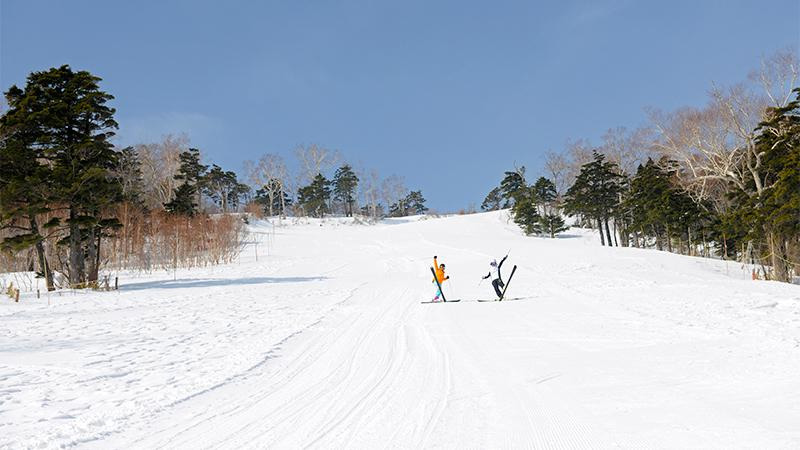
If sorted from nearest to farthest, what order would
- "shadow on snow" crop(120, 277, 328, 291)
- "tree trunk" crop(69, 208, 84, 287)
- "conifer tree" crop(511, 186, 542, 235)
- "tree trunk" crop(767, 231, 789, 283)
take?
"tree trunk" crop(69, 208, 84, 287), "shadow on snow" crop(120, 277, 328, 291), "tree trunk" crop(767, 231, 789, 283), "conifer tree" crop(511, 186, 542, 235)

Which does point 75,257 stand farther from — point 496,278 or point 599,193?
point 599,193

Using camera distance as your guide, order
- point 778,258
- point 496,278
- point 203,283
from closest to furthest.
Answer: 1. point 496,278
2. point 203,283
3. point 778,258

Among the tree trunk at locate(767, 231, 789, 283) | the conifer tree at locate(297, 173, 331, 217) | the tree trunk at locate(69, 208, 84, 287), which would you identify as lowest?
the tree trunk at locate(767, 231, 789, 283)

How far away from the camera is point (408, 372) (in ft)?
20.2

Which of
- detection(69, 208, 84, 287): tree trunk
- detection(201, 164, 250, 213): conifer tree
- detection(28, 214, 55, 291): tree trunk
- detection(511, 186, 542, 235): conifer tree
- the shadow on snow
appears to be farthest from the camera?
detection(201, 164, 250, 213): conifer tree

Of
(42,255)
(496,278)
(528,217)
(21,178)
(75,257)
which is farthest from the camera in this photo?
(528,217)

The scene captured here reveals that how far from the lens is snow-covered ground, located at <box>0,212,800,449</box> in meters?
4.04

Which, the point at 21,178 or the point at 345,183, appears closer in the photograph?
the point at 21,178

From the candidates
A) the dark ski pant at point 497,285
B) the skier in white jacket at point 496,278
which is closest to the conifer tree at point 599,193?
the skier in white jacket at point 496,278

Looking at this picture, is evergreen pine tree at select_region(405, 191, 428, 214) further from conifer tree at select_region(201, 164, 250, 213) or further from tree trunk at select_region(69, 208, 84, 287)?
tree trunk at select_region(69, 208, 84, 287)

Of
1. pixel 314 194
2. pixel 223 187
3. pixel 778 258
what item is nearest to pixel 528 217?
pixel 778 258

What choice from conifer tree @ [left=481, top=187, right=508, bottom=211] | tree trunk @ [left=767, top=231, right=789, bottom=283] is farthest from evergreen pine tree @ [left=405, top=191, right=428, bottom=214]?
tree trunk @ [left=767, top=231, right=789, bottom=283]

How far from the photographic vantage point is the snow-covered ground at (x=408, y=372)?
13.3ft

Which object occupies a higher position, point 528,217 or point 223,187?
point 223,187
